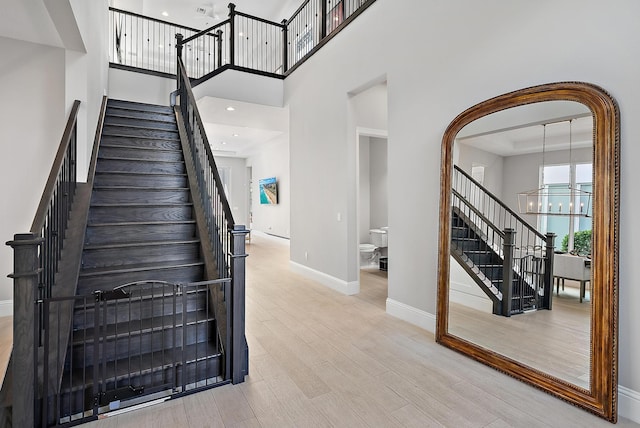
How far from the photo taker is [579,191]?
2.22 meters

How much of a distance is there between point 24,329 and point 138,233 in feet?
5.44

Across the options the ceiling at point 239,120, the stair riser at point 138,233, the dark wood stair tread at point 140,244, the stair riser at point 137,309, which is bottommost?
the stair riser at point 137,309

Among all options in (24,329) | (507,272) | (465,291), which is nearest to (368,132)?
(465,291)

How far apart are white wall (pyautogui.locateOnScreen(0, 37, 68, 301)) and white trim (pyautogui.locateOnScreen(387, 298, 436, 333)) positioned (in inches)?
161

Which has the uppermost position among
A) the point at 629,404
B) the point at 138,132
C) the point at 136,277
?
the point at 138,132

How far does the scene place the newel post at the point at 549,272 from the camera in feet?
7.86

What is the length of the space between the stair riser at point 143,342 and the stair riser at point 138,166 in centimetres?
221

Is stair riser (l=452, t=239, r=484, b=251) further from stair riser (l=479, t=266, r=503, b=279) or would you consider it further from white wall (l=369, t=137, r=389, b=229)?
white wall (l=369, t=137, r=389, b=229)

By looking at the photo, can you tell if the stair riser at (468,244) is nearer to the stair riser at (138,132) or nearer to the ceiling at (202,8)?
the stair riser at (138,132)

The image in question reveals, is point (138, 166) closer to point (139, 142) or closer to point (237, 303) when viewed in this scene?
point (139, 142)

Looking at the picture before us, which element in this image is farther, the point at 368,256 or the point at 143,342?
the point at 368,256

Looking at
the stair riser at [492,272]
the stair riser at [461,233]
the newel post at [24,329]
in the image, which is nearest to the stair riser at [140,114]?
the newel post at [24,329]

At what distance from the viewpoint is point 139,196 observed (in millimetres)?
3738

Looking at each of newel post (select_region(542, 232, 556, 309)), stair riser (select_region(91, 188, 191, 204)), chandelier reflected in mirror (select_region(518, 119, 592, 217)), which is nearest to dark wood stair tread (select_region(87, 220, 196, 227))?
stair riser (select_region(91, 188, 191, 204))
